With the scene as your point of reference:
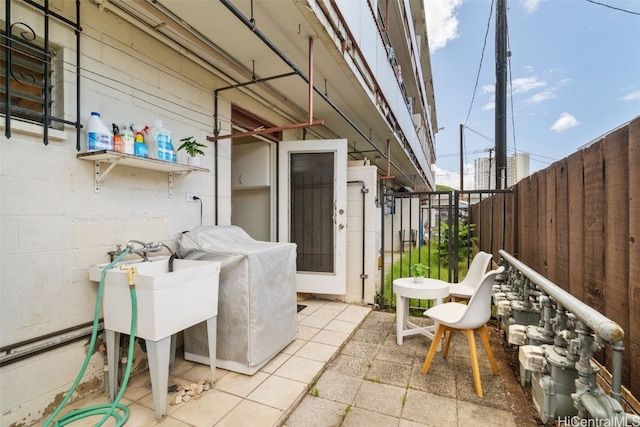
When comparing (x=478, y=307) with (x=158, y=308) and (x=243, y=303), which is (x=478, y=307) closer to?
(x=243, y=303)

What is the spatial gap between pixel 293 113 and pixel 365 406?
359 cm

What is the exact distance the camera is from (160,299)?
5.44 ft

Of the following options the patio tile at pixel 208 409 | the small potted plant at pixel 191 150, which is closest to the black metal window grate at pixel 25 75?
the small potted plant at pixel 191 150

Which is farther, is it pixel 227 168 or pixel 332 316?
pixel 332 316

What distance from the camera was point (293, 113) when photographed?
4098 mm

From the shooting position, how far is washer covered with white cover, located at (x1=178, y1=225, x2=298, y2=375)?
7.14ft

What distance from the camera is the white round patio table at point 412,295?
261cm

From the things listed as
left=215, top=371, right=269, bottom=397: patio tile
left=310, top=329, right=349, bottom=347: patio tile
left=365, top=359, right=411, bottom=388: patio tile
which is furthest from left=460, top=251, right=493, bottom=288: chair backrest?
left=215, top=371, right=269, bottom=397: patio tile

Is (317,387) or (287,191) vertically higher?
(287,191)

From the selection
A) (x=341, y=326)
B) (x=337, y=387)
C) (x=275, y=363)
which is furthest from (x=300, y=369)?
(x=341, y=326)

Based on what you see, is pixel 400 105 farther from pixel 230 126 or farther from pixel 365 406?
pixel 365 406

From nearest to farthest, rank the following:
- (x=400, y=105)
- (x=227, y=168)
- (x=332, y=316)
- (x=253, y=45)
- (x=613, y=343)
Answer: (x=613, y=343) → (x=253, y=45) → (x=227, y=168) → (x=332, y=316) → (x=400, y=105)

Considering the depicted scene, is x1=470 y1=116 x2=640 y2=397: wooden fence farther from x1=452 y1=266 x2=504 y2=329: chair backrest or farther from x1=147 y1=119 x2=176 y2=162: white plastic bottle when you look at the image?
x1=147 y1=119 x2=176 y2=162: white plastic bottle

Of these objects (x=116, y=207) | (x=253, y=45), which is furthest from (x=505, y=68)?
(x=116, y=207)
